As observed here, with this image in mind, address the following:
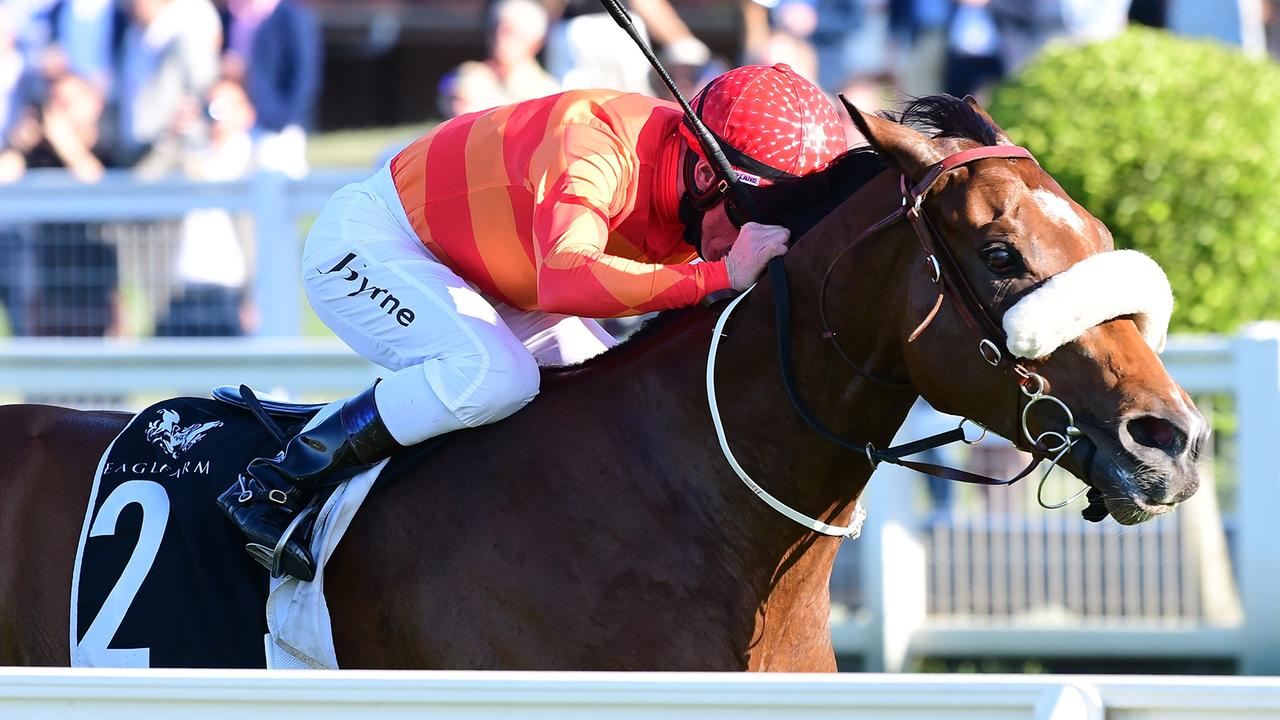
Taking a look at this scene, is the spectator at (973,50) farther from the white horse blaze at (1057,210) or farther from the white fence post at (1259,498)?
the white horse blaze at (1057,210)

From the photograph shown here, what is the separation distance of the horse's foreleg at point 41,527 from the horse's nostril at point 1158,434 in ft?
7.16

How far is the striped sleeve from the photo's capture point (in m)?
2.97

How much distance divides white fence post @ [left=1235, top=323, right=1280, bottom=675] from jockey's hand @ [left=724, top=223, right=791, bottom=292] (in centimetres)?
313

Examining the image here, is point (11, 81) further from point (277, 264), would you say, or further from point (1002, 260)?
point (1002, 260)

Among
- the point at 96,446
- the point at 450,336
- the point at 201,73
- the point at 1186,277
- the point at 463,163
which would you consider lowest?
the point at 201,73

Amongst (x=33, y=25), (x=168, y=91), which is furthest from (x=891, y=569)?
(x=33, y=25)

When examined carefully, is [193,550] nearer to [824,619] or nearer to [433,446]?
[433,446]

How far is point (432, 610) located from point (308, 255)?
2.95 feet

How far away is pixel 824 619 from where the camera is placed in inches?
125

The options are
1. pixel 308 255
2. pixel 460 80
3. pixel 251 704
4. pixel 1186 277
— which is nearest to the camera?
pixel 251 704

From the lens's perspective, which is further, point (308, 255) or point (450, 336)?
point (308, 255)

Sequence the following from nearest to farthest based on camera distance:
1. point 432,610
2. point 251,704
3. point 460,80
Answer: point 251,704
point 432,610
point 460,80

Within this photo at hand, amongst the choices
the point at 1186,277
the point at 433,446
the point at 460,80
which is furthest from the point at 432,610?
the point at 460,80

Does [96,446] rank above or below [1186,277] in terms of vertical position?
above
